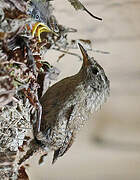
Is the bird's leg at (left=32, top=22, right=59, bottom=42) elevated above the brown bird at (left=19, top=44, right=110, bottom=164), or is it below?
above

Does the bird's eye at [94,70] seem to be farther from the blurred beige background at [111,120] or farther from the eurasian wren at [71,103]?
the blurred beige background at [111,120]

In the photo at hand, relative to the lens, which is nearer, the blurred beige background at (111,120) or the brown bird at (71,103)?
the brown bird at (71,103)

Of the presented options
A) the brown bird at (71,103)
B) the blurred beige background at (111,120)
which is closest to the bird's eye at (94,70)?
the brown bird at (71,103)

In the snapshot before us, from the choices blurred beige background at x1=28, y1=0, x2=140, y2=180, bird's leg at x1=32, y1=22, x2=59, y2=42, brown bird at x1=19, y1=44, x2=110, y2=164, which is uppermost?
bird's leg at x1=32, y1=22, x2=59, y2=42

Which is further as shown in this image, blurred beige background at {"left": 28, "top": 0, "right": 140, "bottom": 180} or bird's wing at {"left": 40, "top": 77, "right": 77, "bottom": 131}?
blurred beige background at {"left": 28, "top": 0, "right": 140, "bottom": 180}

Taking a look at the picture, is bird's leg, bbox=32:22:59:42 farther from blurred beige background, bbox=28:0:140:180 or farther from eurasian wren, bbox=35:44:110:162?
blurred beige background, bbox=28:0:140:180

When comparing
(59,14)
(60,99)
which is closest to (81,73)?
(60,99)

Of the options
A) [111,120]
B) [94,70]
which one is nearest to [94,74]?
[94,70]

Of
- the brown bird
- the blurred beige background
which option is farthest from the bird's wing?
the blurred beige background
